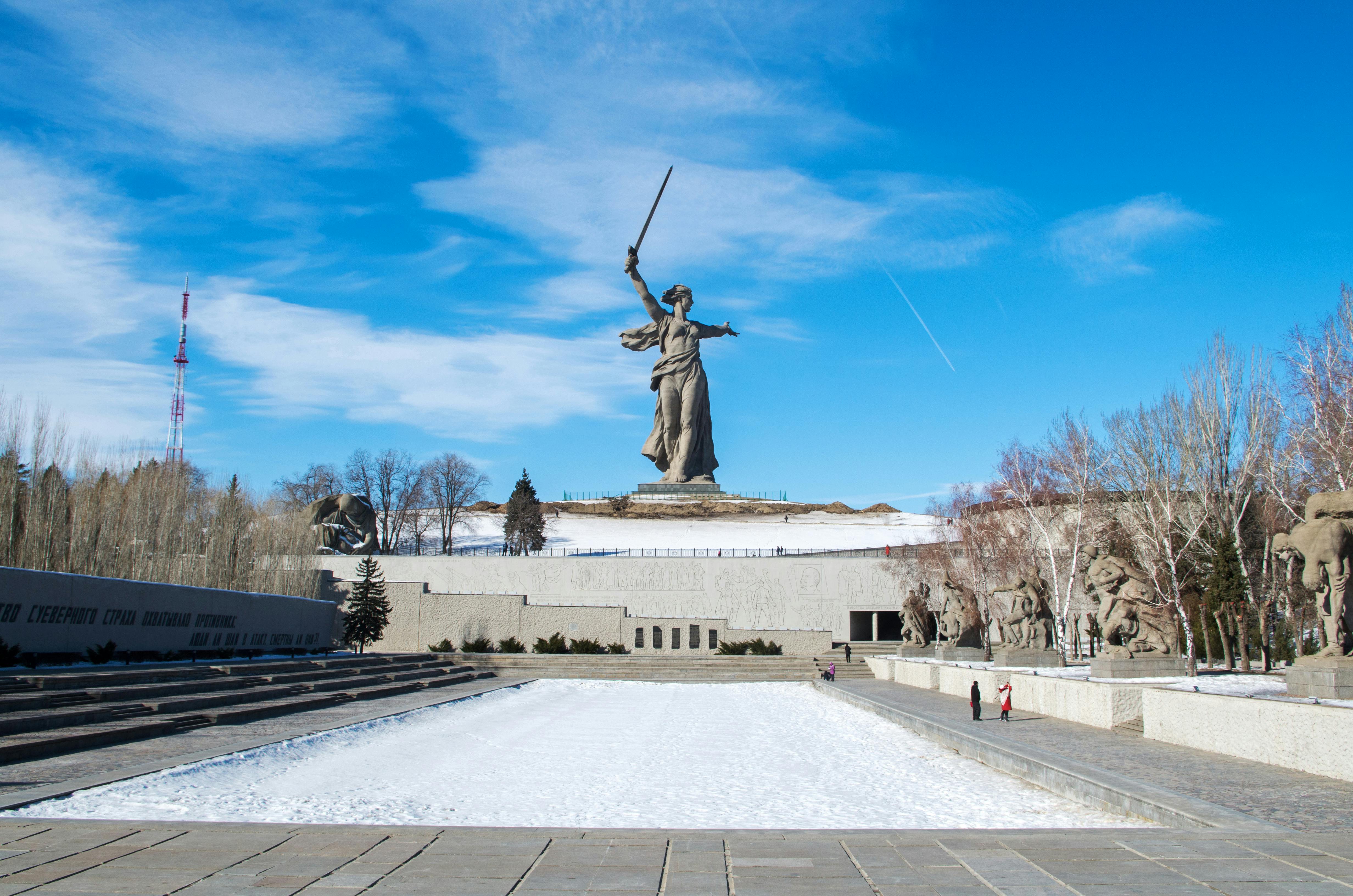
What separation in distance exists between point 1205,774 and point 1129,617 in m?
7.49

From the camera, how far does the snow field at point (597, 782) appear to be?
7629 mm

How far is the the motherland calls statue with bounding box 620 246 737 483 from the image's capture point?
57.3 meters

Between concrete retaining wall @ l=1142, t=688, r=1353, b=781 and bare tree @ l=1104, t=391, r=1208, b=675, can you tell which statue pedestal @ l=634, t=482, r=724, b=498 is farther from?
concrete retaining wall @ l=1142, t=688, r=1353, b=781

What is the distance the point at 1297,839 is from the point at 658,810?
185 inches

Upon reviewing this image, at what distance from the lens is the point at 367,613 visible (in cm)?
3391

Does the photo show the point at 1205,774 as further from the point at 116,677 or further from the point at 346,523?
the point at 346,523

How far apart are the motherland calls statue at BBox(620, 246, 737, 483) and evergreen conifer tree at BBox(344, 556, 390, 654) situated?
25.8 meters

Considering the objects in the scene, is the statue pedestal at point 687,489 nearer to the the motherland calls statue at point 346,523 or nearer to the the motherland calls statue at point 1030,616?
the the motherland calls statue at point 346,523

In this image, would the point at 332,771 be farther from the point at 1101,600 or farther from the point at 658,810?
the point at 1101,600

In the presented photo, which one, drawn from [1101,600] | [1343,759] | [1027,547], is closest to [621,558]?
[1027,547]

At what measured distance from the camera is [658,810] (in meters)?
8.17

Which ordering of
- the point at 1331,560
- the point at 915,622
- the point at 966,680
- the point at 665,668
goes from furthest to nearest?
the point at 665,668, the point at 915,622, the point at 966,680, the point at 1331,560

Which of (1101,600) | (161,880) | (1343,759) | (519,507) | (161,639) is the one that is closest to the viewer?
(161,880)

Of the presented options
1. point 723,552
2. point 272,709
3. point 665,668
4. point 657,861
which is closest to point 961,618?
point 665,668
